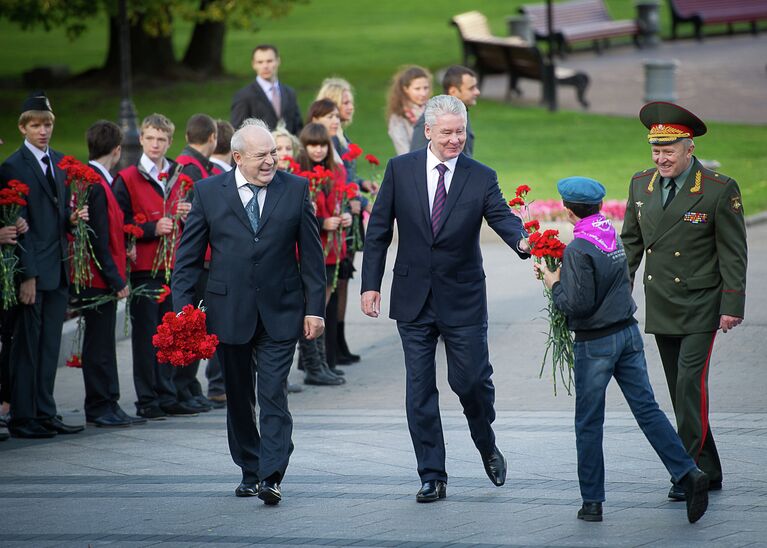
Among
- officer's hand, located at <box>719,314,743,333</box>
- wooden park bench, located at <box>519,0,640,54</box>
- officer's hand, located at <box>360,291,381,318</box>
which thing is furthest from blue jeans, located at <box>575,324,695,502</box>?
wooden park bench, located at <box>519,0,640,54</box>

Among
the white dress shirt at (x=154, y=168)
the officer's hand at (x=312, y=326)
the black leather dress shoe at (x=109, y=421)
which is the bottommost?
the black leather dress shoe at (x=109, y=421)

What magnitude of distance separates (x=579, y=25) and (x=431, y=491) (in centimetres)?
2898

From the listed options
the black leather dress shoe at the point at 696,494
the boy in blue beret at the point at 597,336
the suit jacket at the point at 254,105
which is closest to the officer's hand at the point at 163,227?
the boy in blue beret at the point at 597,336

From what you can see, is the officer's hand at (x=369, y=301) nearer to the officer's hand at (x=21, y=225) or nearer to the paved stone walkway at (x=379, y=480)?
the paved stone walkway at (x=379, y=480)

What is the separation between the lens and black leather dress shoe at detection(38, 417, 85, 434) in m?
9.59

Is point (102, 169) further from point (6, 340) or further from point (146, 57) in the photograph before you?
point (146, 57)

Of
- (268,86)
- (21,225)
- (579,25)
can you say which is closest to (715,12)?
(579,25)

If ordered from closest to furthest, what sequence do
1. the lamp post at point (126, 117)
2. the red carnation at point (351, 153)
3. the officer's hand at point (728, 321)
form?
the officer's hand at point (728, 321) → the red carnation at point (351, 153) → the lamp post at point (126, 117)

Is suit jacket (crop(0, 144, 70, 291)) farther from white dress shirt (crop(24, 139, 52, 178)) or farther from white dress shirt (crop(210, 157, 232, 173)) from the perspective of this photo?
white dress shirt (crop(210, 157, 232, 173))

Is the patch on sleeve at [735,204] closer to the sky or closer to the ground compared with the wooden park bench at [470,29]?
closer to the sky

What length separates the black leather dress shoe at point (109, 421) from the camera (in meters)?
9.80

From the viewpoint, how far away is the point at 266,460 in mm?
7512

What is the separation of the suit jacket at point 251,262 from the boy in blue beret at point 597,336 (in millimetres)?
1412

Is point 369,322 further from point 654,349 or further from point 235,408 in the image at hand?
point 235,408
